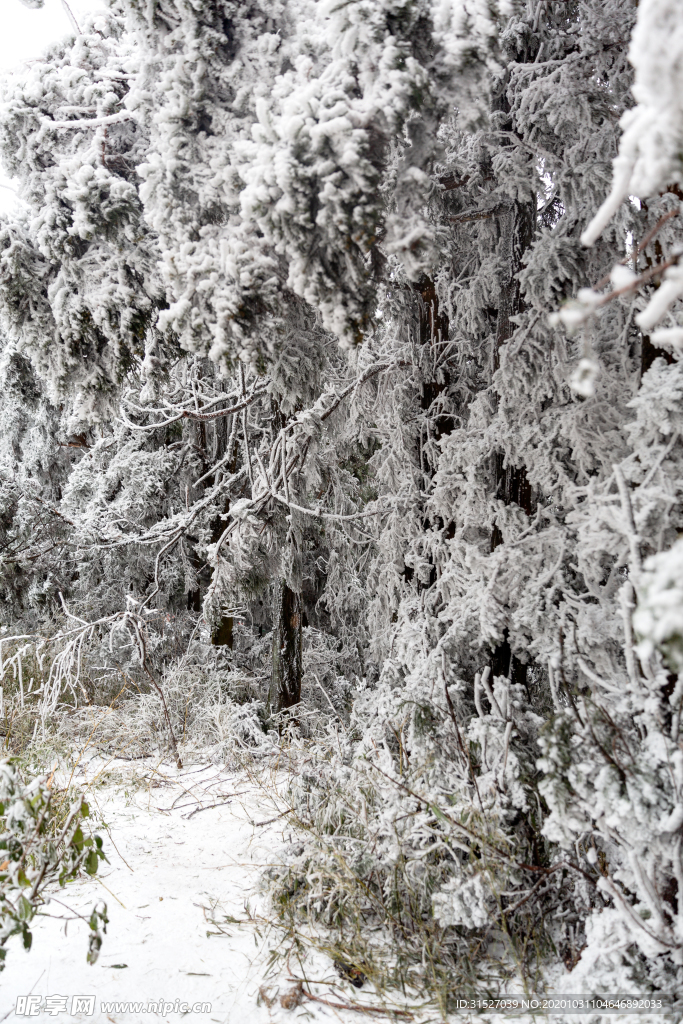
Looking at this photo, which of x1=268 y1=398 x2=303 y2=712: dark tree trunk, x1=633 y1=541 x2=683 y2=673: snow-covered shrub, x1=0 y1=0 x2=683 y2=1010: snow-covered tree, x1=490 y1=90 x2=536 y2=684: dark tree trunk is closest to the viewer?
x1=633 y1=541 x2=683 y2=673: snow-covered shrub

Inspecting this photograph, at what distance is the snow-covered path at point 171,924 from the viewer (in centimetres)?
250

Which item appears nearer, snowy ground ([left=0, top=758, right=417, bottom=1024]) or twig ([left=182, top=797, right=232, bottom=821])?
snowy ground ([left=0, top=758, right=417, bottom=1024])

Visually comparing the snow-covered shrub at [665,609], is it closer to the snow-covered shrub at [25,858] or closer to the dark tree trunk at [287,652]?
the snow-covered shrub at [25,858]

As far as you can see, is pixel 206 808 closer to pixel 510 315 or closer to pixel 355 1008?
pixel 355 1008

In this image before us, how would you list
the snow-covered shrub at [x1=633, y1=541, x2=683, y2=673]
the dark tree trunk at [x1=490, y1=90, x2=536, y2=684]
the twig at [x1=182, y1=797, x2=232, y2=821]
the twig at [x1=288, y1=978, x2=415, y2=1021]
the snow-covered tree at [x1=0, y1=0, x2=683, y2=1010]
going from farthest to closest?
1. the twig at [x1=182, y1=797, x2=232, y2=821]
2. the dark tree trunk at [x1=490, y1=90, x2=536, y2=684]
3. the twig at [x1=288, y1=978, x2=415, y2=1021]
4. the snow-covered tree at [x1=0, y1=0, x2=683, y2=1010]
5. the snow-covered shrub at [x1=633, y1=541, x2=683, y2=673]

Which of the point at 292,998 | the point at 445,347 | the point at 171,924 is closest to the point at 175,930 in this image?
the point at 171,924

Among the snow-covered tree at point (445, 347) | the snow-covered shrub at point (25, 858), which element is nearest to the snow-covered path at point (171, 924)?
the snow-covered shrub at point (25, 858)

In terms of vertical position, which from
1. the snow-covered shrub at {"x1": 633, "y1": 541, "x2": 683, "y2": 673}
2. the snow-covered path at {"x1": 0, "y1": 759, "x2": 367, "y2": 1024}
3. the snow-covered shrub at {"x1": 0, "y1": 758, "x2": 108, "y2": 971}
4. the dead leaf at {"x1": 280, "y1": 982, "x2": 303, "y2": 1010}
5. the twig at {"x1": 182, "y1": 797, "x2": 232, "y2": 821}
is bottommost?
the twig at {"x1": 182, "y1": 797, "x2": 232, "y2": 821}

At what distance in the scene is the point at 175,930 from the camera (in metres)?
2.96

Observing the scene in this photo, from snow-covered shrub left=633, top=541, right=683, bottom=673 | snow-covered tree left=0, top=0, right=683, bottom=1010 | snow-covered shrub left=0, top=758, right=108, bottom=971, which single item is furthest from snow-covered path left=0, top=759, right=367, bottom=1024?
snow-covered shrub left=633, top=541, right=683, bottom=673

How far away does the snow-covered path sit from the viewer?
98.3 inches

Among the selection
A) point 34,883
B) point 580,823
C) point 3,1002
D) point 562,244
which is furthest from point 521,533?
point 3,1002

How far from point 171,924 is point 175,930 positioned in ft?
0.19

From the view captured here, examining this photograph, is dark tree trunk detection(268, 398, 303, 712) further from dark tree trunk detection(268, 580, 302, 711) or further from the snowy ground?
the snowy ground
